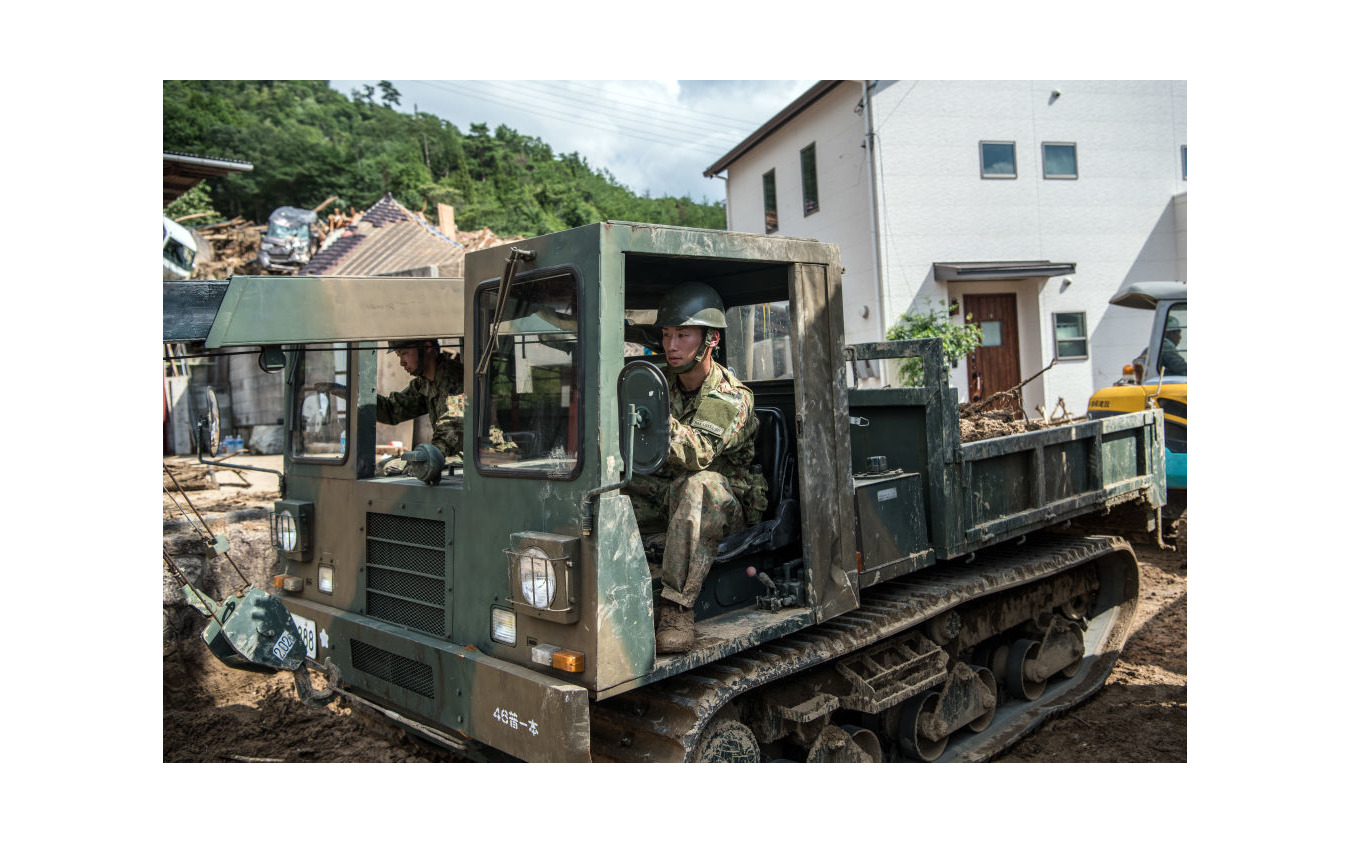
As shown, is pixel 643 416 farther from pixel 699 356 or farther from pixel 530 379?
pixel 699 356

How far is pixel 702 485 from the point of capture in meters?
3.56

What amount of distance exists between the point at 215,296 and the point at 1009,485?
13.0 ft

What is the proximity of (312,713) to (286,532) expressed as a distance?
5.06 ft

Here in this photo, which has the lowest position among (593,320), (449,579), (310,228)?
(449,579)

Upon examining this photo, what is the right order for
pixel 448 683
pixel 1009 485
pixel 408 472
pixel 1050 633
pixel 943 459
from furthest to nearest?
pixel 1050 633
pixel 1009 485
pixel 943 459
pixel 408 472
pixel 448 683

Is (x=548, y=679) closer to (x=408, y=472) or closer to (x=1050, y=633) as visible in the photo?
(x=408, y=472)

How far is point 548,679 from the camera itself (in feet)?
10.3

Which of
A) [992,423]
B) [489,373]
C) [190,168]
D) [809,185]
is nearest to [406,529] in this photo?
[489,373]

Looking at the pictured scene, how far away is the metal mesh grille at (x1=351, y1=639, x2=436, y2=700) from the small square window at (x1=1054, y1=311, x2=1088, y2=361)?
46.1 feet

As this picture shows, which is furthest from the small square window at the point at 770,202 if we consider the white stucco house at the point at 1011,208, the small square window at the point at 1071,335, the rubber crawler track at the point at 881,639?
the rubber crawler track at the point at 881,639

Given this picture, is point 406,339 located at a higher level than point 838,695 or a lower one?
higher

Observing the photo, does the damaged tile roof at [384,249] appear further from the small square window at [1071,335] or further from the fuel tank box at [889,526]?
the fuel tank box at [889,526]

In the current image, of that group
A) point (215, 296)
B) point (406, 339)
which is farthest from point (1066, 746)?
point (215, 296)

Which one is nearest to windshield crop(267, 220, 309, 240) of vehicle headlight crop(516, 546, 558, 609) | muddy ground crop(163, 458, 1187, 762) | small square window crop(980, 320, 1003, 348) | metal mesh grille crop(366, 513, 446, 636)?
muddy ground crop(163, 458, 1187, 762)
